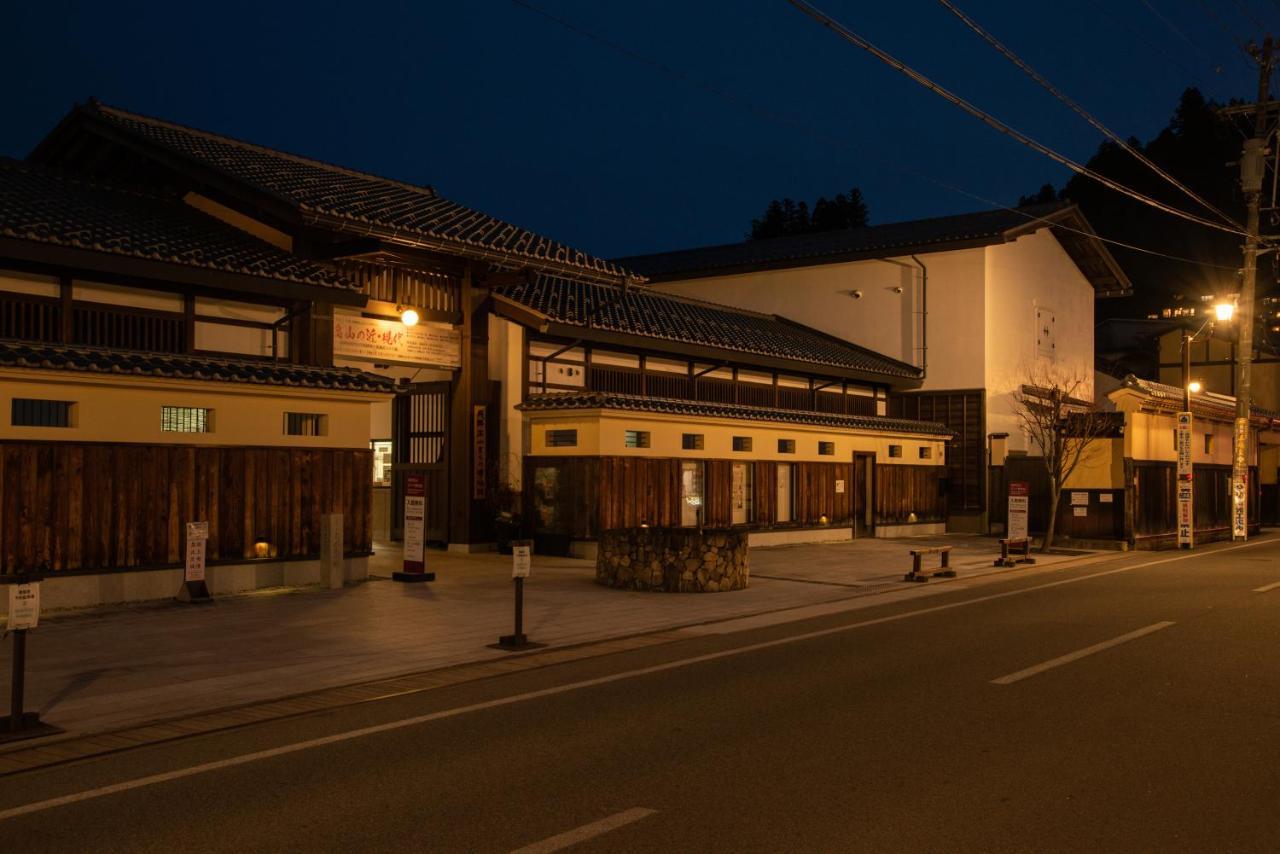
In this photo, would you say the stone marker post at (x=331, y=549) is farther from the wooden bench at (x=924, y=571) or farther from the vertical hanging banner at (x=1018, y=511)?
the vertical hanging banner at (x=1018, y=511)

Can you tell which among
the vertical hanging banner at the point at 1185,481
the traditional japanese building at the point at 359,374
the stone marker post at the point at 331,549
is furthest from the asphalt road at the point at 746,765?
the vertical hanging banner at the point at 1185,481

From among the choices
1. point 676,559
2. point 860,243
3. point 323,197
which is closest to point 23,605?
point 676,559

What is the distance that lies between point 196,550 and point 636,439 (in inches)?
410

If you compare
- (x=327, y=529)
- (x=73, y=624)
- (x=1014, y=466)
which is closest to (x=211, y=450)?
(x=327, y=529)

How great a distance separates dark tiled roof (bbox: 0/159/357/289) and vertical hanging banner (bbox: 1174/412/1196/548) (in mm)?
21759

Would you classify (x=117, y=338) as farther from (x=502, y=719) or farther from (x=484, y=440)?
(x=502, y=719)

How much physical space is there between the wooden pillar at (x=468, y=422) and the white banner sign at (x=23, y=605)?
14.2m

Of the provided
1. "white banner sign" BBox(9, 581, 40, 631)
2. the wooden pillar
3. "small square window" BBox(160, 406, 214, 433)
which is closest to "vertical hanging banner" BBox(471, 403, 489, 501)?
the wooden pillar

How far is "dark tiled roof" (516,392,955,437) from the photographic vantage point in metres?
22.1

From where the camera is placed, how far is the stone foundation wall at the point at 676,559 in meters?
16.9

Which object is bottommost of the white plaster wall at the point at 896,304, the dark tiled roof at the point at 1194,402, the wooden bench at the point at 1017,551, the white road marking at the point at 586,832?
the white road marking at the point at 586,832

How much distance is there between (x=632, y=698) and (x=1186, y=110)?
260 ft

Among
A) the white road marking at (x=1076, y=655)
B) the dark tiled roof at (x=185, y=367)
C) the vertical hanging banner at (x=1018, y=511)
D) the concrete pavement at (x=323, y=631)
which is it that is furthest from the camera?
the vertical hanging banner at (x=1018, y=511)

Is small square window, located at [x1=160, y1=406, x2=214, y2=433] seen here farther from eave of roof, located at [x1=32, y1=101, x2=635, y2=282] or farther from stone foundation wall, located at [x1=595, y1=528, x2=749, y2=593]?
stone foundation wall, located at [x1=595, y1=528, x2=749, y2=593]
